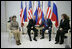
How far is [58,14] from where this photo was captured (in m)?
1.73

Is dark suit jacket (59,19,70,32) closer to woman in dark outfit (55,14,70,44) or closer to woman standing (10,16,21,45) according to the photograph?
woman in dark outfit (55,14,70,44)

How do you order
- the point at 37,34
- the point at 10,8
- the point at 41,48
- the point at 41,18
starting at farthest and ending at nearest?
1. the point at 37,34
2. the point at 41,18
3. the point at 10,8
4. the point at 41,48

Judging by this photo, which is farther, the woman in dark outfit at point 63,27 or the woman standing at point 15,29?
the woman standing at point 15,29

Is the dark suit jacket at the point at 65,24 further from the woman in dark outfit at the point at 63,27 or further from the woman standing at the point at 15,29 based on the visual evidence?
the woman standing at the point at 15,29

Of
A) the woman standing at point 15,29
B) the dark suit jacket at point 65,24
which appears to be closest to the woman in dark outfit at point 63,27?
the dark suit jacket at point 65,24

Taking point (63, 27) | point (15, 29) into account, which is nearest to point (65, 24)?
point (63, 27)

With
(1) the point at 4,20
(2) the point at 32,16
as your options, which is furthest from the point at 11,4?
(2) the point at 32,16

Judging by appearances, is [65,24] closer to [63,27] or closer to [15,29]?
[63,27]

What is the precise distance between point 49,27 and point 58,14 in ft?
1.21

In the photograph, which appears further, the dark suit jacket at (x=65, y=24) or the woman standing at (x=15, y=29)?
the woman standing at (x=15, y=29)

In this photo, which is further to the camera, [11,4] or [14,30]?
[14,30]

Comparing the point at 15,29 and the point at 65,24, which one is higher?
the point at 65,24

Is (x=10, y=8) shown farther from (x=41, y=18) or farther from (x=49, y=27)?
(x=49, y=27)

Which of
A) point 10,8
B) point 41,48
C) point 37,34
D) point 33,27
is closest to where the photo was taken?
point 41,48
